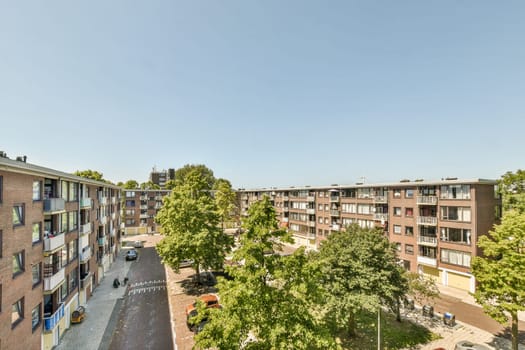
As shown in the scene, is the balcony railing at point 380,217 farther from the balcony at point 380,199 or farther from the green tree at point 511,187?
the green tree at point 511,187

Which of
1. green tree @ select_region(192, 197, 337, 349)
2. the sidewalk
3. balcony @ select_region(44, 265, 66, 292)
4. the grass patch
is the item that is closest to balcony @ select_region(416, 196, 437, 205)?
the grass patch

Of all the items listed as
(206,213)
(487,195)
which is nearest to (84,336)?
(206,213)

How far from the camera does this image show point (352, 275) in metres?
20.5

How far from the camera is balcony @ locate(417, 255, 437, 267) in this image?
118 ft

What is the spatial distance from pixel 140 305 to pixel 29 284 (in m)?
13.5

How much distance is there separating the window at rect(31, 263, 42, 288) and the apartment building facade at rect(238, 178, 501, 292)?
68.3ft

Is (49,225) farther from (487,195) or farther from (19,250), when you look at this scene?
(487,195)

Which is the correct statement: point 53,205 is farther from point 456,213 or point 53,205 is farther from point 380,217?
point 456,213

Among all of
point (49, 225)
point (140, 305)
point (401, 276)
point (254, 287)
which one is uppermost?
point (49, 225)

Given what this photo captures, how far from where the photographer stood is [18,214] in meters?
17.1

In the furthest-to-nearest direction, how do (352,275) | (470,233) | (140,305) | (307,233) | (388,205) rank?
(307,233), (388,205), (470,233), (140,305), (352,275)

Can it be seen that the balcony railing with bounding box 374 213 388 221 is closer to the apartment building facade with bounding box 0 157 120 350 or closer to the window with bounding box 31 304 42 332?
the apartment building facade with bounding box 0 157 120 350

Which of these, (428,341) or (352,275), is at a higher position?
(352,275)

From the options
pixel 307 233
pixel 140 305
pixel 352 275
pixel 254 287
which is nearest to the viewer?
pixel 254 287
